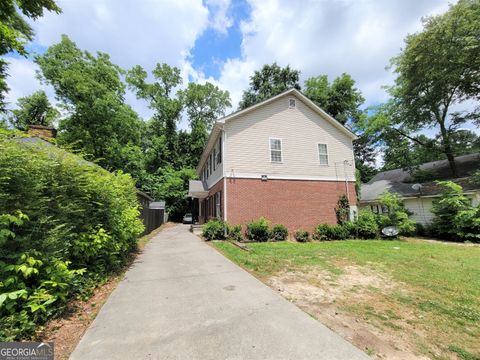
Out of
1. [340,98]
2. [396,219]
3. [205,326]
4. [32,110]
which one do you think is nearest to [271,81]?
[340,98]

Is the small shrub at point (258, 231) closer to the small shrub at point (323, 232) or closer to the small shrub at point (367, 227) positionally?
the small shrub at point (323, 232)

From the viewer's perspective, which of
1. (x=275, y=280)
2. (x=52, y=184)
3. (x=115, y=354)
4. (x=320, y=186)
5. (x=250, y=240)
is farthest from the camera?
(x=320, y=186)

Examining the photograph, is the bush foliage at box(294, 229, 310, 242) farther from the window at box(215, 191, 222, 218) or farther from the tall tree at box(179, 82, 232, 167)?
the tall tree at box(179, 82, 232, 167)

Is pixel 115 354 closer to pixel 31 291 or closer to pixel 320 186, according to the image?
pixel 31 291

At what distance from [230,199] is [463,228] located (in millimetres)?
13352

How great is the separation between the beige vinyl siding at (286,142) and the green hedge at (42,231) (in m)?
8.49

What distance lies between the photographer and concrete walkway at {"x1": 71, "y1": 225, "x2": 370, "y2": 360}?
9.61 ft

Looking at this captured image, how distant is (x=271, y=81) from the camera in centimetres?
3238

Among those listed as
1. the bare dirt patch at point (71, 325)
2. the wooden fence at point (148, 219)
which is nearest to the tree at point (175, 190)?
the wooden fence at point (148, 219)

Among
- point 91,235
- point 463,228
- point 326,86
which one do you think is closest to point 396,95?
point 326,86

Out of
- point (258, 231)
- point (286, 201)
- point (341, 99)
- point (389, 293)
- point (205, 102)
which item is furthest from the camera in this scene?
point (205, 102)

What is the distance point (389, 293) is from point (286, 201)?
9.11 meters

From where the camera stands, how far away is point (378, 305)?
173 inches

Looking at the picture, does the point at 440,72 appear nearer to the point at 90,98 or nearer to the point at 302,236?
the point at 302,236
